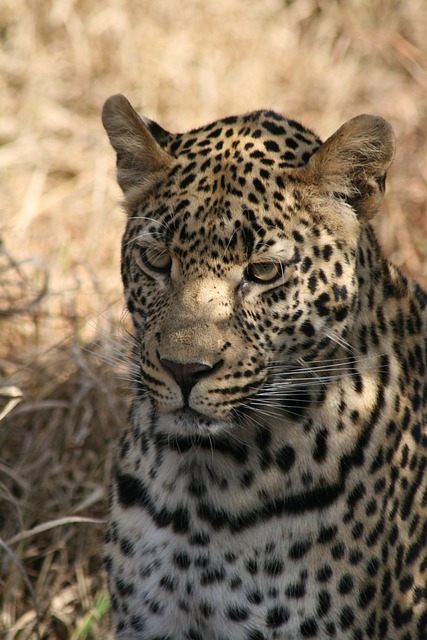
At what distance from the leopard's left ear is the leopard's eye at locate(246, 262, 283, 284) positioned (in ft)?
1.28

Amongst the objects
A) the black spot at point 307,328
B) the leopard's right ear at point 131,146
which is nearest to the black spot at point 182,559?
the black spot at point 307,328

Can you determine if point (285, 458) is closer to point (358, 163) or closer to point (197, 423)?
point (197, 423)

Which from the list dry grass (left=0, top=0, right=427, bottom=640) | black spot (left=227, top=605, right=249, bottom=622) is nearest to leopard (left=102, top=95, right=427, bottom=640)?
black spot (left=227, top=605, right=249, bottom=622)

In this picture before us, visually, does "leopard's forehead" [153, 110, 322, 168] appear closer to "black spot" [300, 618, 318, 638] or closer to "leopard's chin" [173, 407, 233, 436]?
"leopard's chin" [173, 407, 233, 436]

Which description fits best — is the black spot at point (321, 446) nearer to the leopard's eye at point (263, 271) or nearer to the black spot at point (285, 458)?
the black spot at point (285, 458)

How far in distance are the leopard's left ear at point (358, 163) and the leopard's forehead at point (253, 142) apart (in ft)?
0.54

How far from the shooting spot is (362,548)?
464 centimetres

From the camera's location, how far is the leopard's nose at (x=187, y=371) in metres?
4.11

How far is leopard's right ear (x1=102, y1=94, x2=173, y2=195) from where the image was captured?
15.3 ft

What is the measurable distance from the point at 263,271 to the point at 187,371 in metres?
0.51

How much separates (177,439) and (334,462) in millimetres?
667

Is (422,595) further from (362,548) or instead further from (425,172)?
(425,172)

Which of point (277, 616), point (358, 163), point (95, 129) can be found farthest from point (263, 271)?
point (95, 129)

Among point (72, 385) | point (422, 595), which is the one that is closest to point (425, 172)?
point (72, 385)
